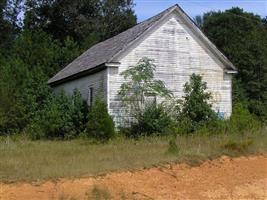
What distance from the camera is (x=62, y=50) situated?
43.6 metres

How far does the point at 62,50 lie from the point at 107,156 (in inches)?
1110

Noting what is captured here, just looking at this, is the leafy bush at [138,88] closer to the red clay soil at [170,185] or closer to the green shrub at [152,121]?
the green shrub at [152,121]

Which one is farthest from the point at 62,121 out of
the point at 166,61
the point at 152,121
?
the point at 166,61

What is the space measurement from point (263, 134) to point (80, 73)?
11992mm

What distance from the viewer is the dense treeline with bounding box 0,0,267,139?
94.7 feet

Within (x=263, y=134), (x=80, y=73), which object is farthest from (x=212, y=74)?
(x=263, y=134)

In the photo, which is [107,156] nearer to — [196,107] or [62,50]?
[196,107]

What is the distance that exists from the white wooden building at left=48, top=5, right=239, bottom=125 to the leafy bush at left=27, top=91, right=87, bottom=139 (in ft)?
3.47

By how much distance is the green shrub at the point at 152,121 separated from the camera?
24594 millimetres

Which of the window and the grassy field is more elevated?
the window

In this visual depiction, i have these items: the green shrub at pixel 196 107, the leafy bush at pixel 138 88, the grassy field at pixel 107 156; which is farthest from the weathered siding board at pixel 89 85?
the grassy field at pixel 107 156

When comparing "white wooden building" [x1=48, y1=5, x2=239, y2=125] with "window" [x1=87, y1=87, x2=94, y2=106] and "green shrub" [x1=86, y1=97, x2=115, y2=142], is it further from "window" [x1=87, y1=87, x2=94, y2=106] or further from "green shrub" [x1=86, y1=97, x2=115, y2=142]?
"green shrub" [x1=86, y1=97, x2=115, y2=142]

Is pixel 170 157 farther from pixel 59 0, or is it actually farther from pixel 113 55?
pixel 59 0

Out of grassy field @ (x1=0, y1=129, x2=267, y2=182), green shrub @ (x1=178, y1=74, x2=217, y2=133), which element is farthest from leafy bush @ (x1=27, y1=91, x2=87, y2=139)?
grassy field @ (x1=0, y1=129, x2=267, y2=182)
